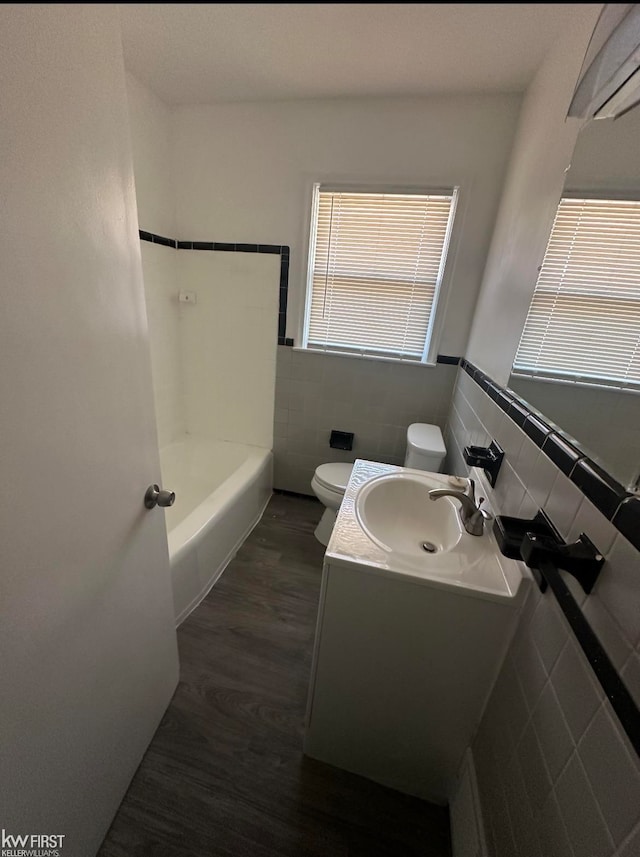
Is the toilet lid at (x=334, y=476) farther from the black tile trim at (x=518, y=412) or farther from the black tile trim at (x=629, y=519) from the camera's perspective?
the black tile trim at (x=629, y=519)

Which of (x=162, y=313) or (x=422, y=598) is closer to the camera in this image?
(x=422, y=598)

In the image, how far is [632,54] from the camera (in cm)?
67

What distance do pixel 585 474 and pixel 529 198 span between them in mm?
1228

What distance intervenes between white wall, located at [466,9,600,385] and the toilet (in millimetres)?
462

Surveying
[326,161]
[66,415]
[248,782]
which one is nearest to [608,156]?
[66,415]

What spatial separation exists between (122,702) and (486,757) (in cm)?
96

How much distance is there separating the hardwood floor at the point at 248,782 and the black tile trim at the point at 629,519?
1112 millimetres

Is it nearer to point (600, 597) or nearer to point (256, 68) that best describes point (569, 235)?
point (600, 597)

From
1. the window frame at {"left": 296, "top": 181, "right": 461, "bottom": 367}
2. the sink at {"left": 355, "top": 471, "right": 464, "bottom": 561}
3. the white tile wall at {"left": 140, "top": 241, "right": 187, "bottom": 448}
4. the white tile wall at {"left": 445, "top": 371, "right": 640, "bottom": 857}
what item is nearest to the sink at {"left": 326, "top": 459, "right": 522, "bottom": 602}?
the sink at {"left": 355, "top": 471, "right": 464, "bottom": 561}

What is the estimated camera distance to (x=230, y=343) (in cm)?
233

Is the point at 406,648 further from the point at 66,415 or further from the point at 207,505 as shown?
the point at 207,505

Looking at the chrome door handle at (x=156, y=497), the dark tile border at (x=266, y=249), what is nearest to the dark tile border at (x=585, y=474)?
the chrome door handle at (x=156, y=497)

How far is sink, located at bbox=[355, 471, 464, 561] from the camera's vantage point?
1.15 meters

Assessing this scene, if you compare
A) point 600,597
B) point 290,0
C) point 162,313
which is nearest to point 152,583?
point 600,597
